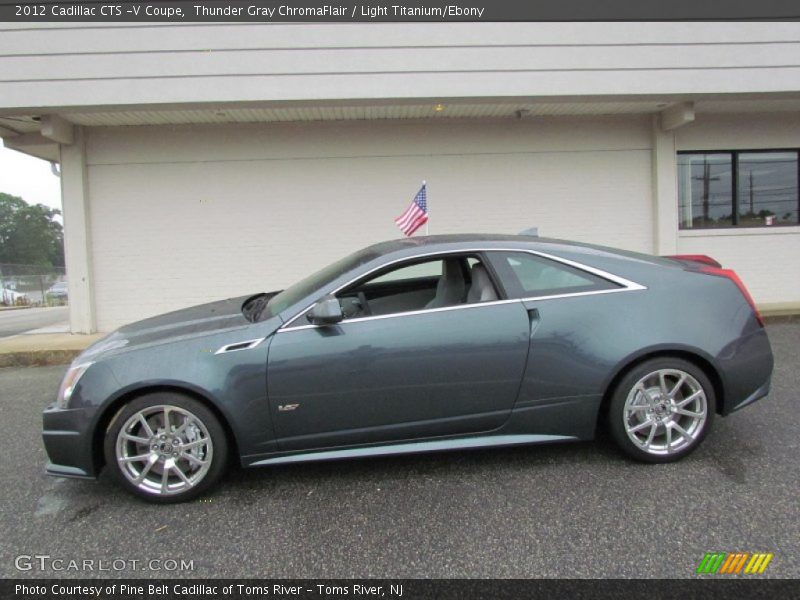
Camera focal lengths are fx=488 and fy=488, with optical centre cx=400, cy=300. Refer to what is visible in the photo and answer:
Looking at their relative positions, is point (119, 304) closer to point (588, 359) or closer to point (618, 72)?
point (588, 359)

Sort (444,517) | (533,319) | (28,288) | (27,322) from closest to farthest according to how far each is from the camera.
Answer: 1. (444,517)
2. (533,319)
3. (27,322)
4. (28,288)

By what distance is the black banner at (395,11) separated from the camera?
262 inches

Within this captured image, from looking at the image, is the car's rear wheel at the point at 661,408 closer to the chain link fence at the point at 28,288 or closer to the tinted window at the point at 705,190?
the tinted window at the point at 705,190

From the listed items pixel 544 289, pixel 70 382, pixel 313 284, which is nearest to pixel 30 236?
pixel 70 382

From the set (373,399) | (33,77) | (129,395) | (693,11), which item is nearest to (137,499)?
(129,395)

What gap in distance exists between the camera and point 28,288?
65.3 ft

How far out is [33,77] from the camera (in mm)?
6578

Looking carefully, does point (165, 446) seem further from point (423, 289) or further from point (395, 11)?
point (395, 11)

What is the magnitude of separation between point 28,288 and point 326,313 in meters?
22.6

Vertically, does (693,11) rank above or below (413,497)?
above

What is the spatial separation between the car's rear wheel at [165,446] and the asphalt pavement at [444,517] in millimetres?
126

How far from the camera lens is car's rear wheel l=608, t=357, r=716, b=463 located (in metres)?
2.98

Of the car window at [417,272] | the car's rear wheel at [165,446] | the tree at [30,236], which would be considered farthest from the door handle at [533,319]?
the tree at [30,236]

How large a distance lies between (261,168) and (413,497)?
21.1 feet
